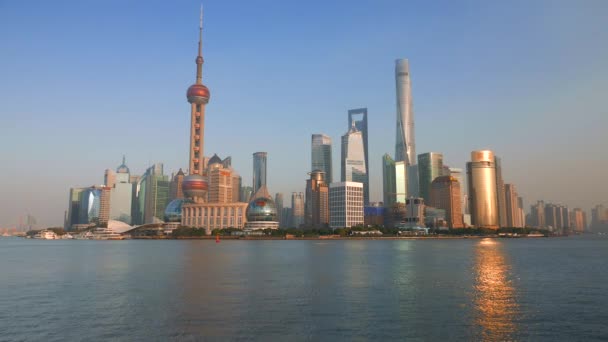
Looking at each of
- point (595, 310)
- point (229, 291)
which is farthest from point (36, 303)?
point (595, 310)

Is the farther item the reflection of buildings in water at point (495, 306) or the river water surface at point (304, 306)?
the reflection of buildings in water at point (495, 306)

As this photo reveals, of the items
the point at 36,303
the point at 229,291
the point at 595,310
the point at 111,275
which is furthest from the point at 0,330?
the point at 595,310

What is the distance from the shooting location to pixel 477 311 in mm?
43844

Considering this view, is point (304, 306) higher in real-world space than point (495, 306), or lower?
higher

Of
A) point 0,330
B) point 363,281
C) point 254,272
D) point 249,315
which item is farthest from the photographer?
point 254,272

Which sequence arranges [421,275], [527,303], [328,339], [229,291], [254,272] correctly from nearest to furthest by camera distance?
1. [328,339]
2. [527,303]
3. [229,291]
4. [421,275]
5. [254,272]

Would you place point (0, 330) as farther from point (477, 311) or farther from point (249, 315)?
point (477, 311)

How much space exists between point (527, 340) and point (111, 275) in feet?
206

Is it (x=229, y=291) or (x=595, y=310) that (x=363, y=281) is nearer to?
(x=229, y=291)

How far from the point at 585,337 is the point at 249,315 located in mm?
27734

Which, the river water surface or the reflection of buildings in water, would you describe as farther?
the reflection of buildings in water

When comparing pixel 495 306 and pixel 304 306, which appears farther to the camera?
pixel 495 306

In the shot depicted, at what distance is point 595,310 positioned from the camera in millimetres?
44969

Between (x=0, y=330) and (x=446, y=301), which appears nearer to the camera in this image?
(x=0, y=330)
